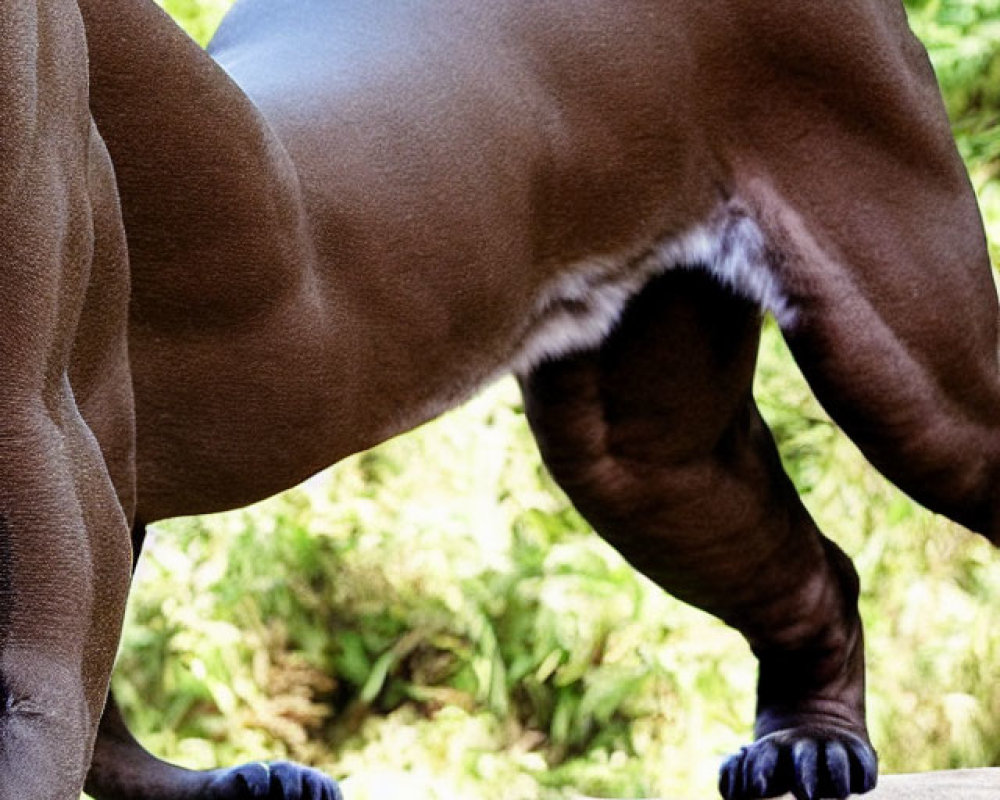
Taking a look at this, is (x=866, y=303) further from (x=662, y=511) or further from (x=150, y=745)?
(x=150, y=745)

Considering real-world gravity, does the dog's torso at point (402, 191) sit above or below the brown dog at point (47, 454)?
below

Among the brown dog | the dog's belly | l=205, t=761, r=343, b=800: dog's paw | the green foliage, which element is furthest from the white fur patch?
the green foliage

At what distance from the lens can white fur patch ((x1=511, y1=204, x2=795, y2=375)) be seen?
220 centimetres

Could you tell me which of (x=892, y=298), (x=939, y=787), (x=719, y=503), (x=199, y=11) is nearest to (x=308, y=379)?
(x=892, y=298)

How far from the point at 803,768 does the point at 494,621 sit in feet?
6.05

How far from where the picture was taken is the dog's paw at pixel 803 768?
2408 millimetres

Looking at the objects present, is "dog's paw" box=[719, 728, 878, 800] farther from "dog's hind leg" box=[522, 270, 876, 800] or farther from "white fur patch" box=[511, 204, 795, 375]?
"white fur patch" box=[511, 204, 795, 375]

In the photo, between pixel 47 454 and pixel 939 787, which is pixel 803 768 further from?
pixel 47 454

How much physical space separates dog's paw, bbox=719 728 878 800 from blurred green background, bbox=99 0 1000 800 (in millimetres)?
1386

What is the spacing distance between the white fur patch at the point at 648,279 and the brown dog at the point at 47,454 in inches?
34.3

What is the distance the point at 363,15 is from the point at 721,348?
71 centimetres

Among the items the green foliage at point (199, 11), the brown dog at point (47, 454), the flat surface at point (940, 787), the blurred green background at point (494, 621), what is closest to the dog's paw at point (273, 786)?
the flat surface at point (940, 787)

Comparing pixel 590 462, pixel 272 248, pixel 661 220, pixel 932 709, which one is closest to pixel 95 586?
pixel 272 248

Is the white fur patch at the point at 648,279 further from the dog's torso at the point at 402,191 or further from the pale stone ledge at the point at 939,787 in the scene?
the pale stone ledge at the point at 939,787
